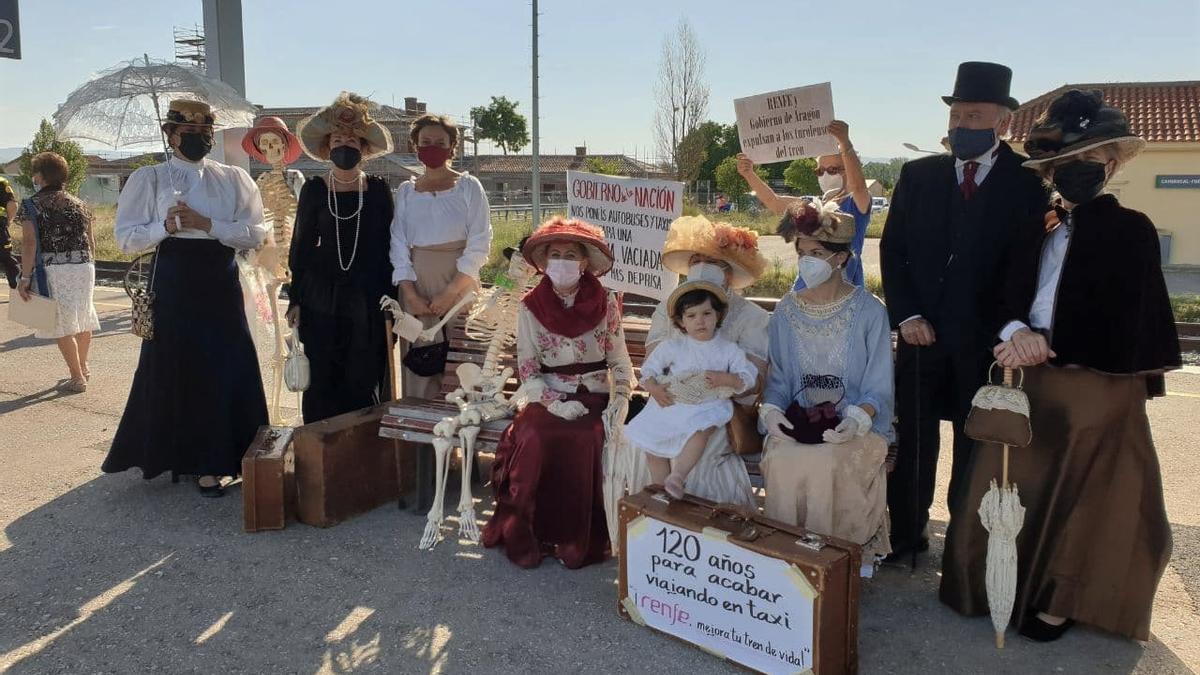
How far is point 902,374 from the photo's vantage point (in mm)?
3938

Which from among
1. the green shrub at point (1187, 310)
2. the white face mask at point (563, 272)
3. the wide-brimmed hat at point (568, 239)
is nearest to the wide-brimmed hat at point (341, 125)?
the wide-brimmed hat at point (568, 239)

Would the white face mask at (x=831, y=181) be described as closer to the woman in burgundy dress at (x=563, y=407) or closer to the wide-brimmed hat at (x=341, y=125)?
the woman in burgundy dress at (x=563, y=407)

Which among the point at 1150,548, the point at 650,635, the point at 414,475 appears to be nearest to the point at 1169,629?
the point at 1150,548

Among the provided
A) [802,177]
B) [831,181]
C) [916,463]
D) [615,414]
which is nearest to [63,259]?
[615,414]

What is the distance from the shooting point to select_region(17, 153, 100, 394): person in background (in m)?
7.14

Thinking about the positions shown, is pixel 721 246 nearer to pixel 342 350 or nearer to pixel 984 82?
pixel 984 82

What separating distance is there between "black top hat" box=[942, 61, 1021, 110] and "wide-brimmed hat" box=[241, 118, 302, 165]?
3.62 meters

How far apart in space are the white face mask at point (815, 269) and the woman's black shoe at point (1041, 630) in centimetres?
154

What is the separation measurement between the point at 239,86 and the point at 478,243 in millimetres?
7680

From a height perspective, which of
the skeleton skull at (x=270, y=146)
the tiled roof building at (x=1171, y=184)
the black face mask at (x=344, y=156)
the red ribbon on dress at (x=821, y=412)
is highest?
the tiled roof building at (x=1171, y=184)

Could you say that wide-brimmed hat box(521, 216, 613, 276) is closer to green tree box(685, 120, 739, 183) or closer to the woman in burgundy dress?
the woman in burgundy dress

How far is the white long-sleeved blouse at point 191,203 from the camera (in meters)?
4.61

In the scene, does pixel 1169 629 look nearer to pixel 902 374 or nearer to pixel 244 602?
pixel 902 374

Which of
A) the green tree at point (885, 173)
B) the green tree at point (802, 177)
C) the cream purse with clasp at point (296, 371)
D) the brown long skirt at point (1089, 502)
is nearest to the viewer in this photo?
the brown long skirt at point (1089, 502)
